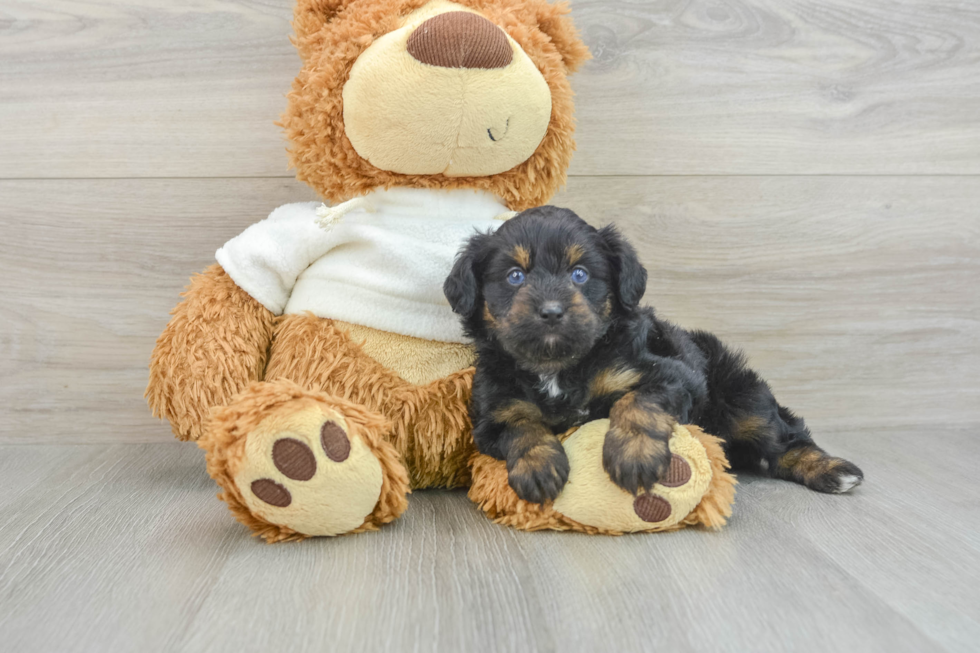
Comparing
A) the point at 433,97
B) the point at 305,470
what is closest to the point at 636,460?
the point at 305,470

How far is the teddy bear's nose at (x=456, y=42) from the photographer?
1.51m

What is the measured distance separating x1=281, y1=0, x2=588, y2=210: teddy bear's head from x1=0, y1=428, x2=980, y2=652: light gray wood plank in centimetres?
77

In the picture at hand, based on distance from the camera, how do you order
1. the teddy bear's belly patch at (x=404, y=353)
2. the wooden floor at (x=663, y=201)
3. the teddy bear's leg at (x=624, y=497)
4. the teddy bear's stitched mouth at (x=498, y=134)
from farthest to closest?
1. the wooden floor at (x=663, y=201)
2. the teddy bear's belly patch at (x=404, y=353)
3. the teddy bear's stitched mouth at (x=498, y=134)
4. the teddy bear's leg at (x=624, y=497)

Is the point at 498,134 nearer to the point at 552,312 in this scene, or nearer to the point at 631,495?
the point at 552,312

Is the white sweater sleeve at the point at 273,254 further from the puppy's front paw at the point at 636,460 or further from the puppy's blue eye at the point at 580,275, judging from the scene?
the puppy's front paw at the point at 636,460

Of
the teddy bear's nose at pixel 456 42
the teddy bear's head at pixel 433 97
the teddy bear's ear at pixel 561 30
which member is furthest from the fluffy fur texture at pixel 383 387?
the teddy bear's ear at pixel 561 30

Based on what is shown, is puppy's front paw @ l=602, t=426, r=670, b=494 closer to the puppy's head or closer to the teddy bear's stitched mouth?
the puppy's head

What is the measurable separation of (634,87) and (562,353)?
1147 mm

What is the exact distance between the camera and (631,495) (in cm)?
139

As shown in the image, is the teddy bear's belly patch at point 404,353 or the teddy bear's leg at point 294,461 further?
the teddy bear's belly patch at point 404,353

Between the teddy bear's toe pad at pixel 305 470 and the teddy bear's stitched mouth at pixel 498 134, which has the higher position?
the teddy bear's stitched mouth at pixel 498 134

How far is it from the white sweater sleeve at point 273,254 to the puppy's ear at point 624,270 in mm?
651

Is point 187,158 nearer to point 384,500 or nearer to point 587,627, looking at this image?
point 384,500

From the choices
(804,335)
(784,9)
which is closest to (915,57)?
(784,9)
